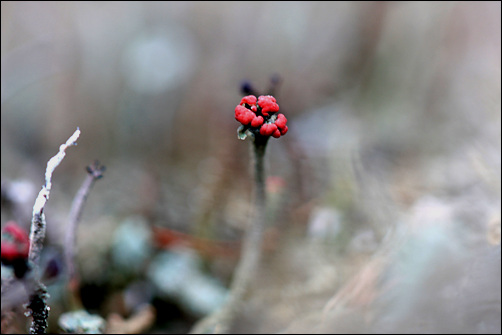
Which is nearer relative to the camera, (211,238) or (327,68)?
(211,238)

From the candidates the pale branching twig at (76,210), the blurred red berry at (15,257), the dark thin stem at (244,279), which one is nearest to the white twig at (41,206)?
the blurred red berry at (15,257)

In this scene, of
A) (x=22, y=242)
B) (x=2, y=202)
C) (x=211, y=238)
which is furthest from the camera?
(x=211, y=238)

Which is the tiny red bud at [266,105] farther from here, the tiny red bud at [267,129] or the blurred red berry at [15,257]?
the blurred red berry at [15,257]

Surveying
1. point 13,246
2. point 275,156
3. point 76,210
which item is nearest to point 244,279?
point 76,210

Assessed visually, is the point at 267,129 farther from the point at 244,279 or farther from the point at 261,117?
the point at 244,279

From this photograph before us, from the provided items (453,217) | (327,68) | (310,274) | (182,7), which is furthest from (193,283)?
(182,7)

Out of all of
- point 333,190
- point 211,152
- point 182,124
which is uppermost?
point 182,124

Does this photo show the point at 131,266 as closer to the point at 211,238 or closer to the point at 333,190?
the point at 211,238
